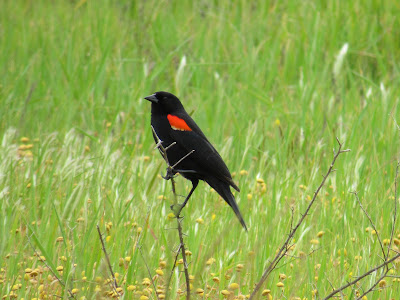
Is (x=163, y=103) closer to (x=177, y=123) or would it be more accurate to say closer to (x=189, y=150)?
(x=177, y=123)

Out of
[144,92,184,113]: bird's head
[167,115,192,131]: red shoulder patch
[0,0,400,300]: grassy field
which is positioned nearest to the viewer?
[0,0,400,300]: grassy field

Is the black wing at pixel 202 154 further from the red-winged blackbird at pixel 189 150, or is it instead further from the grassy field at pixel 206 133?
the grassy field at pixel 206 133

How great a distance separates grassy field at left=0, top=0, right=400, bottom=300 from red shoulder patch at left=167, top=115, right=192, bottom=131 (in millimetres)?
511

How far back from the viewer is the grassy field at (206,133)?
3.21 meters

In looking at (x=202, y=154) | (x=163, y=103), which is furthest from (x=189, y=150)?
(x=163, y=103)

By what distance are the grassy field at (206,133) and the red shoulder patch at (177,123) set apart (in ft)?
1.68

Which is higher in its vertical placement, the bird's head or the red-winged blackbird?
the bird's head

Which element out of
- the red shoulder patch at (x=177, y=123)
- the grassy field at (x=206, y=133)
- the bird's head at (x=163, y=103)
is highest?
the bird's head at (x=163, y=103)

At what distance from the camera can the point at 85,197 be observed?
3.85m

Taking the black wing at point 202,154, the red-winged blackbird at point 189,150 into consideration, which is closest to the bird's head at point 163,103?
the red-winged blackbird at point 189,150

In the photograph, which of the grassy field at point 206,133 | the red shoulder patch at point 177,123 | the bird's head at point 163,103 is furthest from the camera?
the bird's head at point 163,103

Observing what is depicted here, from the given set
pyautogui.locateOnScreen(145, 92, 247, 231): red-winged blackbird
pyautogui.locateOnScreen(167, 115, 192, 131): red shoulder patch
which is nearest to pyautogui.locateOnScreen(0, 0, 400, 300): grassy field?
pyautogui.locateOnScreen(145, 92, 247, 231): red-winged blackbird

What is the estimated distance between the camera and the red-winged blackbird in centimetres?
330

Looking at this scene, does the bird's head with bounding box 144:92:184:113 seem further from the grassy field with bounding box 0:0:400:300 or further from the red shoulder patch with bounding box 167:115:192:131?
the grassy field with bounding box 0:0:400:300
